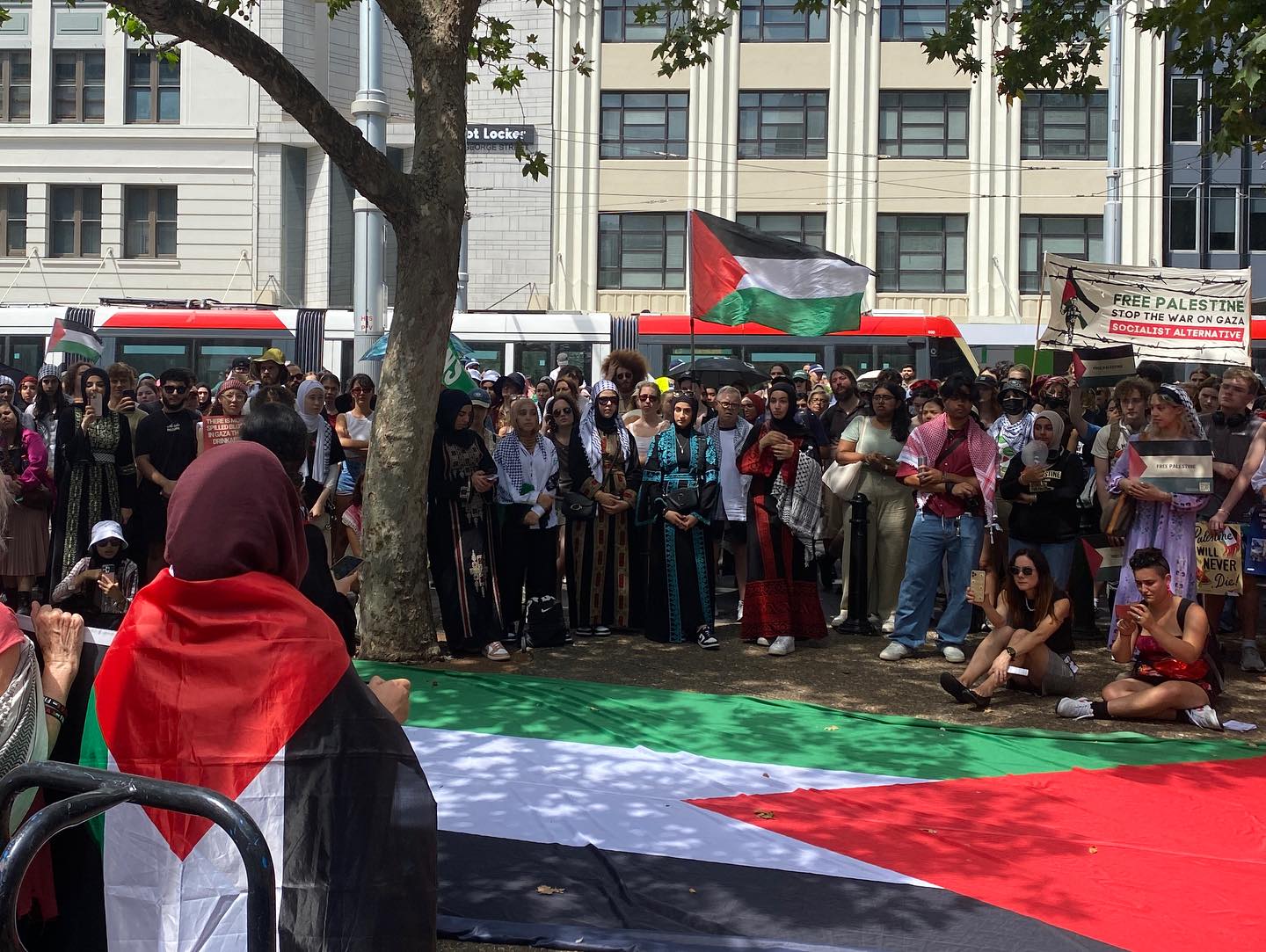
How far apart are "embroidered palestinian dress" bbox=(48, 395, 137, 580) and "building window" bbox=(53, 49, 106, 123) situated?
30082 mm

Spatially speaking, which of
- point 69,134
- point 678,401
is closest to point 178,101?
point 69,134

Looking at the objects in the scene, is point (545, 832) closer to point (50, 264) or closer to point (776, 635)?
point (776, 635)

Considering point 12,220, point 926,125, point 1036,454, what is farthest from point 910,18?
point 1036,454

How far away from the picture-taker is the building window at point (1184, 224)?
38.1m

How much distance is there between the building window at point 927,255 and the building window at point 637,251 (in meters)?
5.58

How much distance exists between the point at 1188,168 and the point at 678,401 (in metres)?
32.0

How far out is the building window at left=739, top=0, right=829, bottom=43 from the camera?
3784cm

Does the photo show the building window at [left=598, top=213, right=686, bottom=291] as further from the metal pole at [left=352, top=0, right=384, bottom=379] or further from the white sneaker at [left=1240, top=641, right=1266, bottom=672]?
the white sneaker at [left=1240, top=641, right=1266, bottom=672]

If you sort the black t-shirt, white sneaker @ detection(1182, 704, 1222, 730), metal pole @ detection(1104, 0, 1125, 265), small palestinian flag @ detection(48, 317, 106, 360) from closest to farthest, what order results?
1. white sneaker @ detection(1182, 704, 1222, 730)
2. the black t-shirt
3. small palestinian flag @ detection(48, 317, 106, 360)
4. metal pole @ detection(1104, 0, 1125, 265)

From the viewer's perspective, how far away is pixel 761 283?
500 inches

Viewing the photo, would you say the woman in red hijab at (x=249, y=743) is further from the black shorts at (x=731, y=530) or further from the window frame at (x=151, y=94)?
the window frame at (x=151, y=94)

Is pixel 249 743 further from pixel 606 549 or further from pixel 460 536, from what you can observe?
pixel 606 549

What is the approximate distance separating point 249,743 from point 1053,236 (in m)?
37.0

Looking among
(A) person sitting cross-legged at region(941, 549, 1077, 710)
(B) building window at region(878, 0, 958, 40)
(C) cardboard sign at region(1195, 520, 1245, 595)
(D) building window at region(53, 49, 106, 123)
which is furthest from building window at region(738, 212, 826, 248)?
(A) person sitting cross-legged at region(941, 549, 1077, 710)
